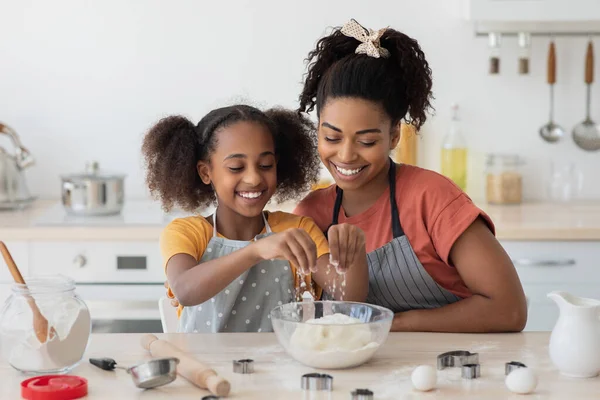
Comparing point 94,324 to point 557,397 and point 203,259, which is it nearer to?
point 203,259

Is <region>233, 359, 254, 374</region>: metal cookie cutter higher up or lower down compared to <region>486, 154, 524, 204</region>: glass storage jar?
lower down

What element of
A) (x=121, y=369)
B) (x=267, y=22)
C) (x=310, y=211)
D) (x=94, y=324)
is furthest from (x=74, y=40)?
(x=121, y=369)

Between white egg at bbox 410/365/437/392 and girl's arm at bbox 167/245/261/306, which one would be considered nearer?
white egg at bbox 410/365/437/392

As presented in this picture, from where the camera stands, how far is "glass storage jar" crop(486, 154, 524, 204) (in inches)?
129

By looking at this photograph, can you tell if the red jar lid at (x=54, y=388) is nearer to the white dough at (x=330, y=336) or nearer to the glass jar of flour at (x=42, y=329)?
the glass jar of flour at (x=42, y=329)

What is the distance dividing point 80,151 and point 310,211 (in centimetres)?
167

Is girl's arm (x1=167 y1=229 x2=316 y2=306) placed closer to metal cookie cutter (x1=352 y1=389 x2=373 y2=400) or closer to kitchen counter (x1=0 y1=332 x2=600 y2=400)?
kitchen counter (x1=0 y1=332 x2=600 y2=400)

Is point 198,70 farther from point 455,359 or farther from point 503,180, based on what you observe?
point 455,359

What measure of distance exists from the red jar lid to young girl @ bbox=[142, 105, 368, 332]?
1.30ft

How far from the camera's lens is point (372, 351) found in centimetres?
137

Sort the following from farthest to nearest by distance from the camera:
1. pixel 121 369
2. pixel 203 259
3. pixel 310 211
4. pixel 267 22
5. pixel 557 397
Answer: pixel 267 22 < pixel 310 211 < pixel 203 259 < pixel 121 369 < pixel 557 397

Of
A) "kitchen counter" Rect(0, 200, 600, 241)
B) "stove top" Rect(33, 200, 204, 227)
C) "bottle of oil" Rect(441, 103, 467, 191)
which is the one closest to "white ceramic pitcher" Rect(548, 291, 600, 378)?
"kitchen counter" Rect(0, 200, 600, 241)

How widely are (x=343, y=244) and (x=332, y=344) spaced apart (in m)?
0.21

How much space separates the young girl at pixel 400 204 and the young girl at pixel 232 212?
12cm
